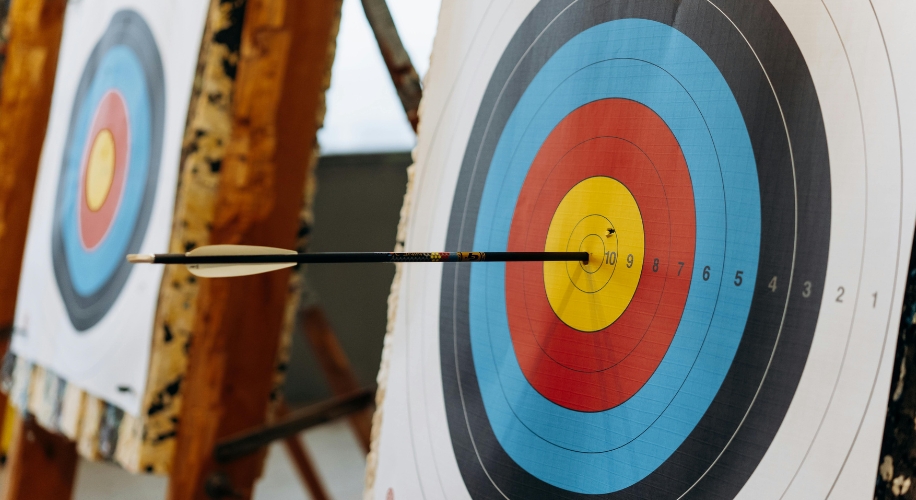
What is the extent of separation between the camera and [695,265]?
522mm

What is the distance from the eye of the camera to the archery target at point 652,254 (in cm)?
44

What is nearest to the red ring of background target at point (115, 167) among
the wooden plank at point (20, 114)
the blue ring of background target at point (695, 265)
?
the wooden plank at point (20, 114)

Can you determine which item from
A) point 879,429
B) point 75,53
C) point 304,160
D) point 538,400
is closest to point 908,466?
point 879,429

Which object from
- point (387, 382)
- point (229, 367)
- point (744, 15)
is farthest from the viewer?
point (229, 367)

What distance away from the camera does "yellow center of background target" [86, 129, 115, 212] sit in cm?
134

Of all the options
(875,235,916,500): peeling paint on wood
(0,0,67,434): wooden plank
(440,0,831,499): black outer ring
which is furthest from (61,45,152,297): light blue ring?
(875,235,916,500): peeling paint on wood

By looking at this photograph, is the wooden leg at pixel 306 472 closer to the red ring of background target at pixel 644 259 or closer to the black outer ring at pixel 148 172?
the black outer ring at pixel 148 172

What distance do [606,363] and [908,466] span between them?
214mm

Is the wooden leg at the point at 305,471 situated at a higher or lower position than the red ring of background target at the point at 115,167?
lower

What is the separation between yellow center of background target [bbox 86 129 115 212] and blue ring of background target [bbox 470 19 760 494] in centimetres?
88

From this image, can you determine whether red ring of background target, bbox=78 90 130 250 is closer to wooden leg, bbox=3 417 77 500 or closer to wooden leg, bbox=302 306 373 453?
wooden leg, bbox=3 417 77 500

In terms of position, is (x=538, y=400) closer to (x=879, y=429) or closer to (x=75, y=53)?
(x=879, y=429)

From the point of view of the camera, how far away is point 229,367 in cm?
109

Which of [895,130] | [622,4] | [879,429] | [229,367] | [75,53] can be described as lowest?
[229,367]
